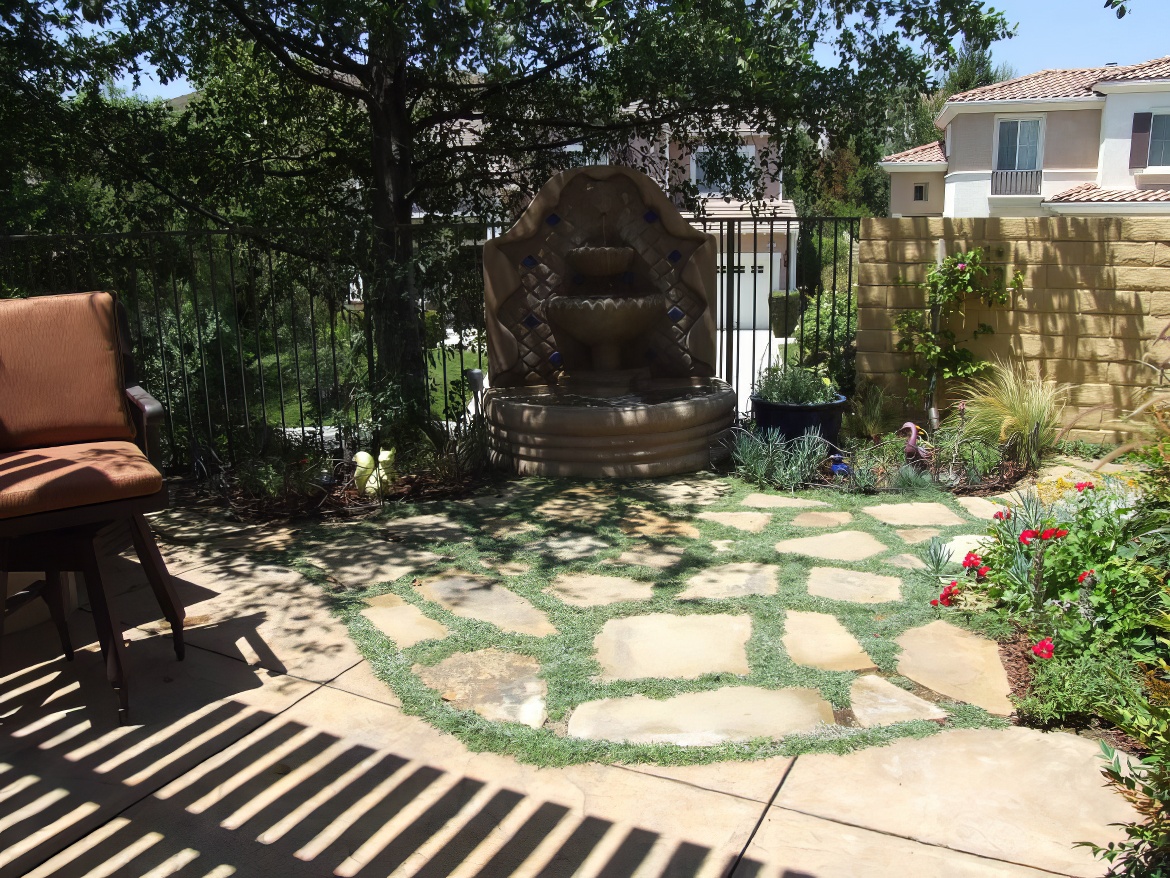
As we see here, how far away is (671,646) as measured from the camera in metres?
3.66

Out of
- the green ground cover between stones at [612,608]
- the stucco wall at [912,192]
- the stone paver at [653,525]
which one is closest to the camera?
the green ground cover between stones at [612,608]

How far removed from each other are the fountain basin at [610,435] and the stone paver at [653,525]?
2.47 feet

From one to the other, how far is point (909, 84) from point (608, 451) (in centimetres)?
389

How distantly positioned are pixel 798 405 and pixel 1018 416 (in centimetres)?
142

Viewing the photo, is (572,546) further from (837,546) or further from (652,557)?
(837,546)

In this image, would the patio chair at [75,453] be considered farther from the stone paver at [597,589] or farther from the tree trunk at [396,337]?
the tree trunk at [396,337]

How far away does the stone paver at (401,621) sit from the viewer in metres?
3.80

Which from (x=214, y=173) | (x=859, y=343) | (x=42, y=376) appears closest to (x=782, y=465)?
(x=859, y=343)

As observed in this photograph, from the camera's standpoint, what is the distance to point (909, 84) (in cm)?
733

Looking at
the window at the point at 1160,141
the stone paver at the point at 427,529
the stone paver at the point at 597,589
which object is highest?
the window at the point at 1160,141

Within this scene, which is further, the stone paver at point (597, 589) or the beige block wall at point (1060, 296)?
the beige block wall at point (1060, 296)

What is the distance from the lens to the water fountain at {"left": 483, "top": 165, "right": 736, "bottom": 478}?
6547 millimetres

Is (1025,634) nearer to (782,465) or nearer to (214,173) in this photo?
(782,465)

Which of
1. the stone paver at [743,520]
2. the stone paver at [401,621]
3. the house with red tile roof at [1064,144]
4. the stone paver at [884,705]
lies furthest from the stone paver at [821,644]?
the house with red tile roof at [1064,144]
